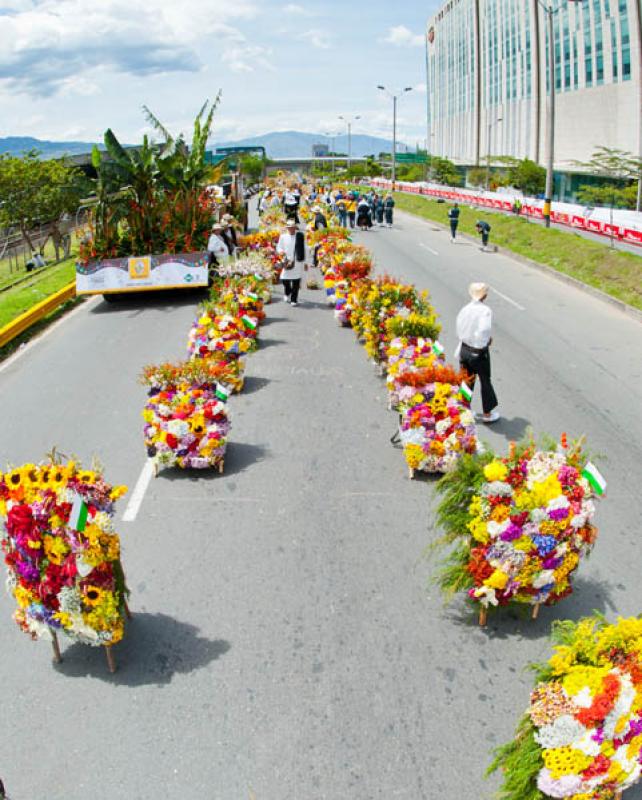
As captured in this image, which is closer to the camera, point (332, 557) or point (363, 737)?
point (363, 737)

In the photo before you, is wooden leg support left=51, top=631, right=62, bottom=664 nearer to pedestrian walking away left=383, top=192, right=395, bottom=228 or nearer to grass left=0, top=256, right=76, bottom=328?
grass left=0, top=256, right=76, bottom=328

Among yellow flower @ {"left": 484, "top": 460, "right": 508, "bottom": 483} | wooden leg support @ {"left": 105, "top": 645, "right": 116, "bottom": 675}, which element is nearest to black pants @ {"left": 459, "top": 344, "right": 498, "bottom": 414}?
yellow flower @ {"left": 484, "top": 460, "right": 508, "bottom": 483}

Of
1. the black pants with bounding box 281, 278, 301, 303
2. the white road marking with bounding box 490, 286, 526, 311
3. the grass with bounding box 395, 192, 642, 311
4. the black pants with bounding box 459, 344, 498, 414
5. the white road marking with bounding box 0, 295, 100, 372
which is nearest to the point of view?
the black pants with bounding box 459, 344, 498, 414

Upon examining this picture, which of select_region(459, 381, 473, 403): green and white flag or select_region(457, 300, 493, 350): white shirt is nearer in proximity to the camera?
select_region(459, 381, 473, 403): green and white flag

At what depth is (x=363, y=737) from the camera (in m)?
4.42

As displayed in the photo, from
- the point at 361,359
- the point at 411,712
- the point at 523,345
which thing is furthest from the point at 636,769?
the point at 523,345

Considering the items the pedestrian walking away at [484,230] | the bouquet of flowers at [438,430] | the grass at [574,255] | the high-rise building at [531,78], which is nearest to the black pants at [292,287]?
the grass at [574,255]

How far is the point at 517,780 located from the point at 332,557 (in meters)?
2.99

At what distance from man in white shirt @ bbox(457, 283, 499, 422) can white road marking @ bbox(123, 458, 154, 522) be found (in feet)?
12.7

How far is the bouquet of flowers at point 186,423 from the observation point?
25.9 feet

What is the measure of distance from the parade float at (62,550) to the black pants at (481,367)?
5.43 meters

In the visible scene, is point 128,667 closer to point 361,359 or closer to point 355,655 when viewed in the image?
point 355,655

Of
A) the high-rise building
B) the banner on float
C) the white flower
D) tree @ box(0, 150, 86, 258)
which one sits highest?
the high-rise building

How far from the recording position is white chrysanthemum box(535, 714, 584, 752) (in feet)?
11.4
